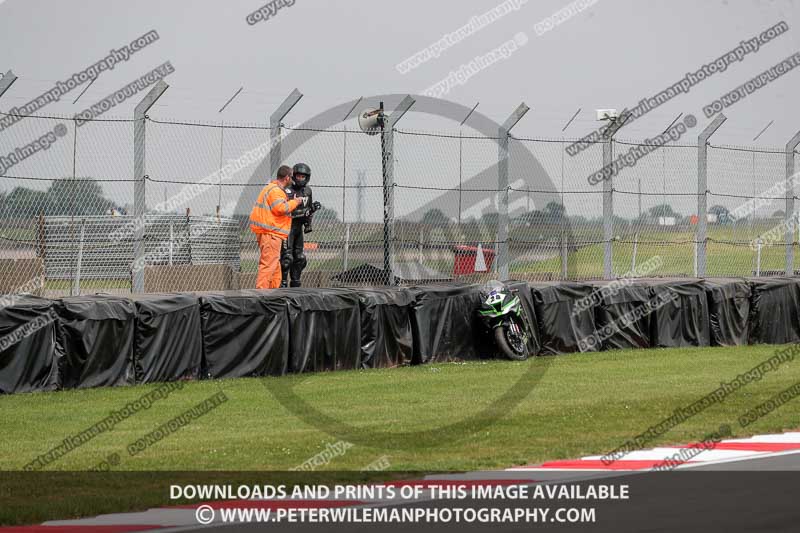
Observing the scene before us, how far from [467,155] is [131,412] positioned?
7.89m

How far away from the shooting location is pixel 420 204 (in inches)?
655

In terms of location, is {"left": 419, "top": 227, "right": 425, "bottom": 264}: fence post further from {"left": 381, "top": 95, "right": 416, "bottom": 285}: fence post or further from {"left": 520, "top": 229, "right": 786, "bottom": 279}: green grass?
{"left": 520, "top": 229, "right": 786, "bottom": 279}: green grass

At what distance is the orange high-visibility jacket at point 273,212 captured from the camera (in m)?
15.1

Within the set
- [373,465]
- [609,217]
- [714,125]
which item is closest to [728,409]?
[373,465]

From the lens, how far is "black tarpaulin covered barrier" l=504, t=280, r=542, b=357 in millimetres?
15875

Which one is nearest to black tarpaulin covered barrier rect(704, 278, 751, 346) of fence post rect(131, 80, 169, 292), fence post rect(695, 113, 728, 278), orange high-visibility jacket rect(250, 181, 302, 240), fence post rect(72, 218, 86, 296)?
fence post rect(695, 113, 728, 278)

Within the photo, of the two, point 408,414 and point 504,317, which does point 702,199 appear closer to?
point 504,317

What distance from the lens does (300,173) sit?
610 inches

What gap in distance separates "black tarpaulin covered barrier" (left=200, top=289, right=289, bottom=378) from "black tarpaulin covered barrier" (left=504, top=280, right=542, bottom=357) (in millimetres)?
3727

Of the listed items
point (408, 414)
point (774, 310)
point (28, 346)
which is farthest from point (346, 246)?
point (774, 310)

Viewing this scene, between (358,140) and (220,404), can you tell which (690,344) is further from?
(220,404)

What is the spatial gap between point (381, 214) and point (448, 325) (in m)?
1.97

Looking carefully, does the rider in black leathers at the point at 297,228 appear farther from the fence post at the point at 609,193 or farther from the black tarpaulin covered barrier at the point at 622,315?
the fence post at the point at 609,193

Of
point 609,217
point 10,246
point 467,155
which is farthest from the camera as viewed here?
point 609,217
